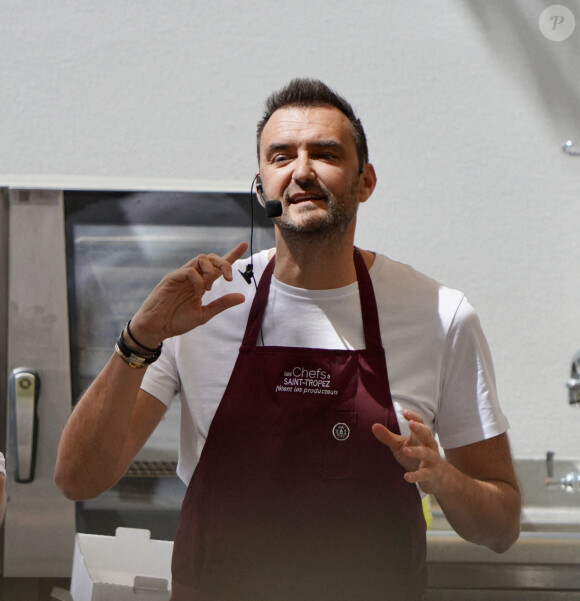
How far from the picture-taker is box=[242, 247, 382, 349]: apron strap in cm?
127

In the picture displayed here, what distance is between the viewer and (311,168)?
1243mm

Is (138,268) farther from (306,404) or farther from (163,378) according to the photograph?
(306,404)

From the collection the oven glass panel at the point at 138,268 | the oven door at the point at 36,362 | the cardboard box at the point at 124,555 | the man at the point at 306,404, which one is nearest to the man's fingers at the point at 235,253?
the man at the point at 306,404

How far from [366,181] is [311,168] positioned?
162 mm

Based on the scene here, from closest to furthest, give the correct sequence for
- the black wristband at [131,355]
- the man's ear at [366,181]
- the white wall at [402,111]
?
1. the black wristband at [131,355]
2. the man's ear at [366,181]
3. the white wall at [402,111]

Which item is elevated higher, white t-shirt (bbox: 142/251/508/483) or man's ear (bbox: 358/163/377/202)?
man's ear (bbox: 358/163/377/202)

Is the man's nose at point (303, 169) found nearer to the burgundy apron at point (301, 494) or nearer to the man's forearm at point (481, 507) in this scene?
the burgundy apron at point (301, 494)

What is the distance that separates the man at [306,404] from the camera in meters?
1.18

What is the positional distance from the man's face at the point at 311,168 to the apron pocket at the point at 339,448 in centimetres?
29

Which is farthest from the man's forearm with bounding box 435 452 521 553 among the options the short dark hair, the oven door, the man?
the oven door

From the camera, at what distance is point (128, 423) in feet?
3.85

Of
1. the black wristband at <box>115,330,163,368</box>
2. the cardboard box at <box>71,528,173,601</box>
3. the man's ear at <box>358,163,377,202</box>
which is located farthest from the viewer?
the cardboard box at <box>71,528,173,601</box>

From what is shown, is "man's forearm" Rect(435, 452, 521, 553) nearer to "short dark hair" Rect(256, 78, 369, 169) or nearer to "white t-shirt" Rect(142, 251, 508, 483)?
"white t-shirt" Rect(142, 251, 508, 483)

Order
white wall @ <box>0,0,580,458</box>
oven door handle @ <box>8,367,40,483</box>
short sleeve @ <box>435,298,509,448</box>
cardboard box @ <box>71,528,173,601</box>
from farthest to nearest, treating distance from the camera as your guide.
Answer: white wall @ <box>0,0,580,458</box> → oven door handle @ <box>8,367,40,483</box> → cardboard box @ <box>71,528,173,601</box> → short sleeve @ <box>435,298,509,448</box>
